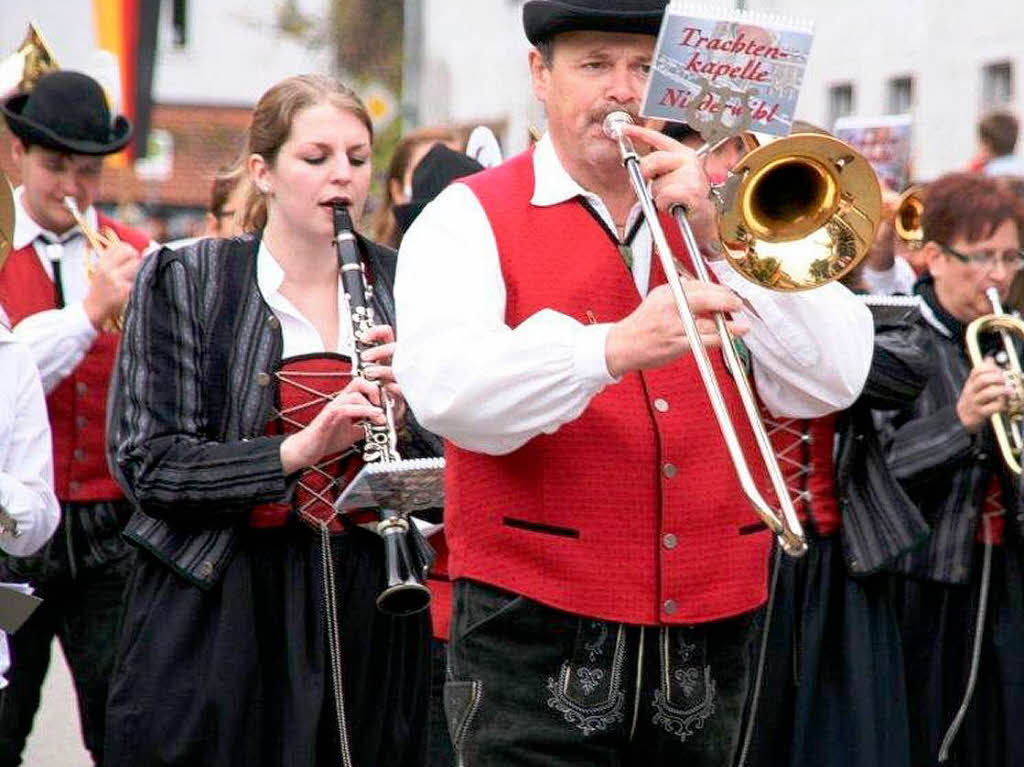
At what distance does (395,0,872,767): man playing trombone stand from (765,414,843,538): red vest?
5.51ft

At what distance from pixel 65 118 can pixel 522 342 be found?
11.4ft

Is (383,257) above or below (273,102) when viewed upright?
below

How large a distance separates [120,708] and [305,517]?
1.91ft

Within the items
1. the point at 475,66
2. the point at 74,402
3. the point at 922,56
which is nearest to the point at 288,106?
the point at 74,402

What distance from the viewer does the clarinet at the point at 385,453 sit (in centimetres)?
489

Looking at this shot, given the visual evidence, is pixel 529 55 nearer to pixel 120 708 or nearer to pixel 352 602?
pixel 352 602

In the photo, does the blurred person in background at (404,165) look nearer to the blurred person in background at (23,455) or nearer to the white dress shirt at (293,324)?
the white dress shirt at (293,324)

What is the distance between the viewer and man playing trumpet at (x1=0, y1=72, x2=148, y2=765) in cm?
646

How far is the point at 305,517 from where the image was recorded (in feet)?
17.0

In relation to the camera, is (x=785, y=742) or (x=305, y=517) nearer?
(x=305, y=517)

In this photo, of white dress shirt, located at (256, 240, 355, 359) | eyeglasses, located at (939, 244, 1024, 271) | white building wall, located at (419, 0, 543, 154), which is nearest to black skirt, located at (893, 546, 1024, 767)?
eyeglasses, located at (939, 244, 1024, 271)

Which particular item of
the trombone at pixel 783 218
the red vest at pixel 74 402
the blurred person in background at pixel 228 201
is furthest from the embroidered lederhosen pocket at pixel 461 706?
the red vest at pixel 74 402

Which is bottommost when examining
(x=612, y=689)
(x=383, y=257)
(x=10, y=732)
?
(x=10, y=732)

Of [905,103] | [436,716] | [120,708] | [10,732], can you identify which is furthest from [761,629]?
[905,103]
